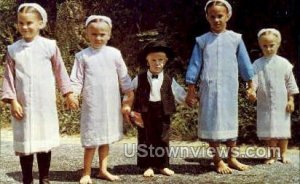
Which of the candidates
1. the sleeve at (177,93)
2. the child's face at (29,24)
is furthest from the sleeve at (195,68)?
the child's face at (29,24)

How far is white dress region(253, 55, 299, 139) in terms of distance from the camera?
4027 mm

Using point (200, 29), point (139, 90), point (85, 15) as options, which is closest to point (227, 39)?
point (139, 90)

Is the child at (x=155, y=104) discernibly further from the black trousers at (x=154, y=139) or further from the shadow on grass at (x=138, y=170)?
the shadow on grass at (x=138, y=170)

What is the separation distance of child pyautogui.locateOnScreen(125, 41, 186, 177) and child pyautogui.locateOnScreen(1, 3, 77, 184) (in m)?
0.71

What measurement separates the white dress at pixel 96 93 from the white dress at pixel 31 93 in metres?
0.28

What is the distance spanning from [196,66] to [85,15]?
6.91 ft

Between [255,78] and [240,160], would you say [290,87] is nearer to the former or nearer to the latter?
[255,78]

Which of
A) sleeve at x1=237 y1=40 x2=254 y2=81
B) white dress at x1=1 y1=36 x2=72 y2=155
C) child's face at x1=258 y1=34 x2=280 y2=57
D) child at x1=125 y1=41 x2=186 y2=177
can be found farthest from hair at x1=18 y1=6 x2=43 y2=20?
child's face at x1=258 y1=34 x2=280 y2=57

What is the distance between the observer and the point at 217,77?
144 inches

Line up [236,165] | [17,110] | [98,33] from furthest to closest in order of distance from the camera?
1. [236,165]
2. [98,33]
3. [17,110]

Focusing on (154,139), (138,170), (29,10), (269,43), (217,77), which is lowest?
(138,170)

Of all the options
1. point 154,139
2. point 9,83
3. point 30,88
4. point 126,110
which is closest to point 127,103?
point 126,110

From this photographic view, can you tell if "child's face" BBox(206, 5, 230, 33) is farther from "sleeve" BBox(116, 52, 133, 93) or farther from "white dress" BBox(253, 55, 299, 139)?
"sleeve" BBox(116, 52, 133, 93)

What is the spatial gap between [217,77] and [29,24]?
1.33m
